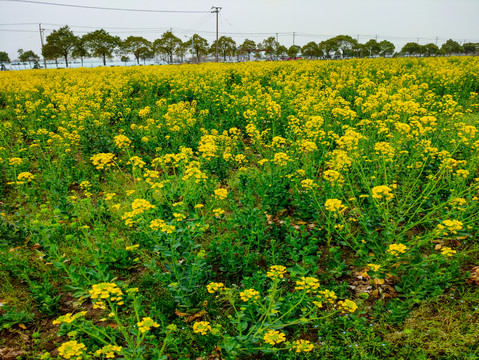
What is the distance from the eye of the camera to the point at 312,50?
3526 inches

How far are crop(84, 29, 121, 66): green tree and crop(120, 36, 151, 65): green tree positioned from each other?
22.6 feet

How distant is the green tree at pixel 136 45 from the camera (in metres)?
74.7

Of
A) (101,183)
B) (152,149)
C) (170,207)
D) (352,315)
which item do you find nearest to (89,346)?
(170,207)

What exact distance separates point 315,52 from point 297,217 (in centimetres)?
9608

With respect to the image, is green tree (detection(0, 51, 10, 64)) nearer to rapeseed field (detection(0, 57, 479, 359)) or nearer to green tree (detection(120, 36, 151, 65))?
green tree (detection(120, 36, 151, 65))

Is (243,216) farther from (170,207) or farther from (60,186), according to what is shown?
(60,186)

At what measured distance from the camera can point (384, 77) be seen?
12.0m

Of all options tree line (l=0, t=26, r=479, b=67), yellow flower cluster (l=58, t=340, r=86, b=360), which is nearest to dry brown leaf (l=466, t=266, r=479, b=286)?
yellow flower cluster (l=58, t=340, r=86, b=360)

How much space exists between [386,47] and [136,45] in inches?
2573

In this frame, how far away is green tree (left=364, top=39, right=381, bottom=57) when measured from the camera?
77.9 metres

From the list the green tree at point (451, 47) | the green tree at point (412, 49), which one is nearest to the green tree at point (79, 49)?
the green tree at point (412, 49)

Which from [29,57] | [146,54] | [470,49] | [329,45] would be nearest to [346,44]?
[329,45]

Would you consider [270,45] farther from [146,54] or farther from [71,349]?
[71,349]

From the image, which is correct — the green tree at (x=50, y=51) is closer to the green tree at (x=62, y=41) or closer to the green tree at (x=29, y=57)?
the green tree at (x=62, y=41)
